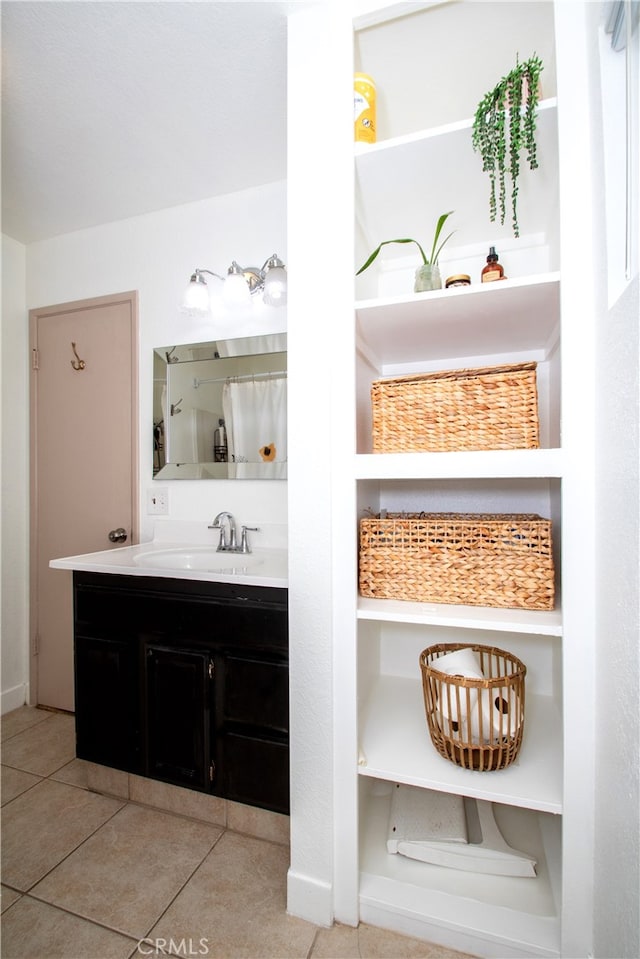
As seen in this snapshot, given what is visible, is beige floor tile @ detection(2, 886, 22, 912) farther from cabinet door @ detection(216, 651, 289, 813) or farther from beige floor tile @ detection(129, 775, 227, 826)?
cabinet door @ detection(216, 651, 289, 813)

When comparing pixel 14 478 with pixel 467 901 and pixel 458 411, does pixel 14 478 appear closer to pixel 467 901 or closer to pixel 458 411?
pixel 458 411

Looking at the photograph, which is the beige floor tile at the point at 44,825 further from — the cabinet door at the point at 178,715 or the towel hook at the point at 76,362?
the towel hook at the point at 76,362

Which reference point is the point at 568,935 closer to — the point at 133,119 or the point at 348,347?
the point at 348,347

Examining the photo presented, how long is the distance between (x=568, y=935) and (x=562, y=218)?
5.07 feet

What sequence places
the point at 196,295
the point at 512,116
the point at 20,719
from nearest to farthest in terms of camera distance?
the point at 512,116, the point at 196,295, the point at 20,719

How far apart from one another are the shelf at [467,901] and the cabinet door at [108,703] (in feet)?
2.73

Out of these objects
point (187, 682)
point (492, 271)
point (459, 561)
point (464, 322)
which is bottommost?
point (187, 682)

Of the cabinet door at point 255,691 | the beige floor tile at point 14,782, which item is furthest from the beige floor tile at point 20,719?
the cabinet door at point 255,691

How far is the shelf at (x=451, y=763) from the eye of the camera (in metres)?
0.99

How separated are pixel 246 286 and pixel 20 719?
7.75 feet

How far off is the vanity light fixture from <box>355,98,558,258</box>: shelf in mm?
468

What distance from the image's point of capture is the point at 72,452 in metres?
2.26

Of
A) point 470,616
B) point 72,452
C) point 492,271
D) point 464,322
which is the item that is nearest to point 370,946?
point 470,616

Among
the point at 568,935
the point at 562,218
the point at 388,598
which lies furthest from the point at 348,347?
the point at 568,935
